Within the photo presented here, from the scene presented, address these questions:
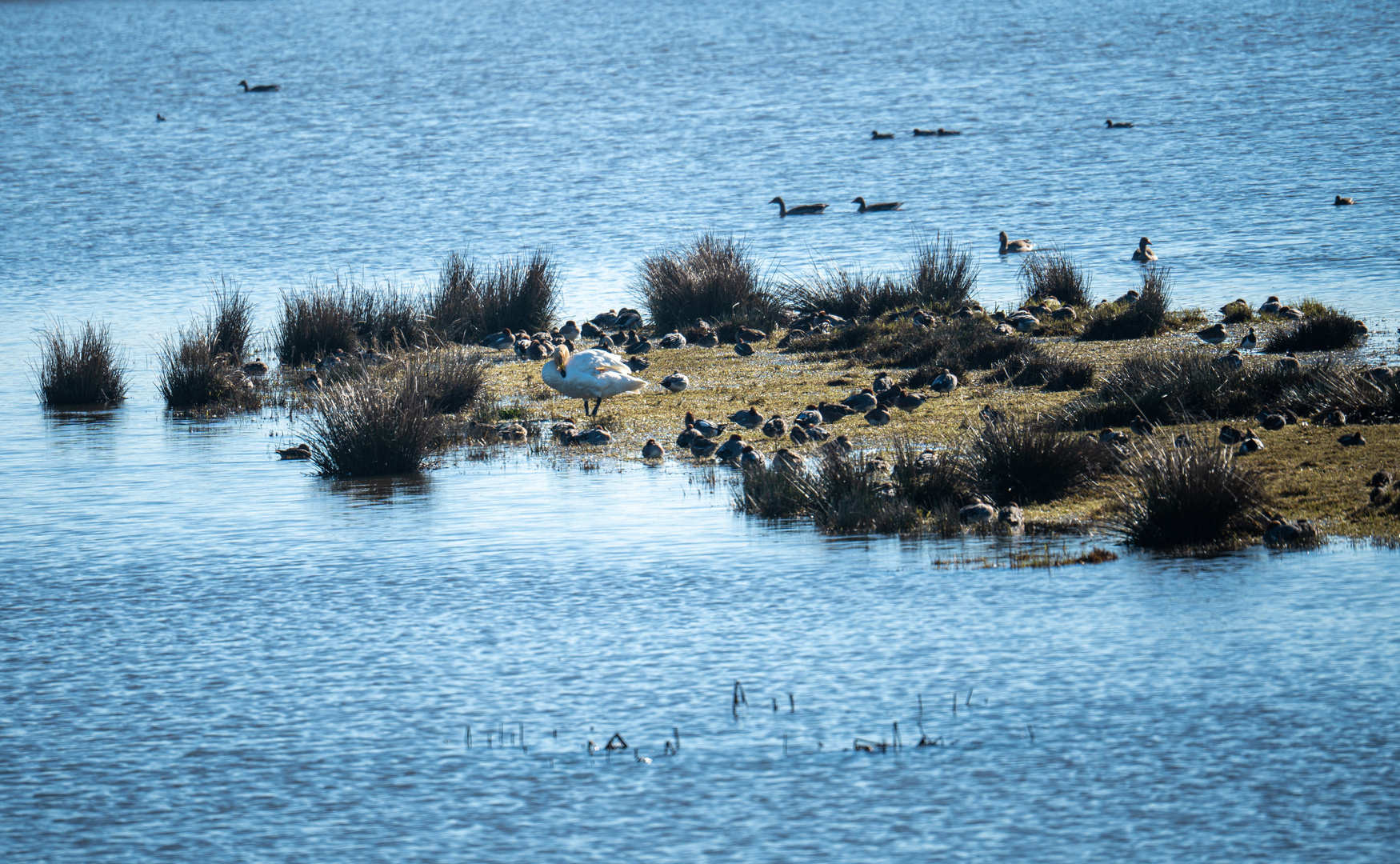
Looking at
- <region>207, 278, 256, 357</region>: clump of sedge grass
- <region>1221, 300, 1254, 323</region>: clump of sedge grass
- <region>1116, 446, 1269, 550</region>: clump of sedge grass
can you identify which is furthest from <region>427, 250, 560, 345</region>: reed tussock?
<region>1116, 446, 1269, 550</region>: clump of sedge grass

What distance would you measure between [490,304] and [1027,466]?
1557 centimetres

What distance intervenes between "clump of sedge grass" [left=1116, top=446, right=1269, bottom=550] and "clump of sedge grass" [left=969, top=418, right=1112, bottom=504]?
1658 millimetres

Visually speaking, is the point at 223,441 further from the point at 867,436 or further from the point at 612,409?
the point at 867,436

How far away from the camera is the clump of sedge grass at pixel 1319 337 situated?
20.0 metres

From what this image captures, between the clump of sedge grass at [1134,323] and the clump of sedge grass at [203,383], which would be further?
Answer: the clump of sedge grass at [1134,323]

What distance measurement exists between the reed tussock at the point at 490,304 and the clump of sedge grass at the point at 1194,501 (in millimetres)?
16728

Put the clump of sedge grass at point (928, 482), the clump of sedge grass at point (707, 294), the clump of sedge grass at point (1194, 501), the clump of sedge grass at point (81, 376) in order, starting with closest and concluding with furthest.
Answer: the clump of sedge grass at point (1194, 501)
the clump of sedge grass at point (928, 482)
the clump of sedge grass at point (81, 376)
the clump of sedge grass at point (707, 294)

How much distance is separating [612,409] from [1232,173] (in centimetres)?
3150

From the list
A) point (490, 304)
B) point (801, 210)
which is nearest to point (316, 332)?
point (490, 304)

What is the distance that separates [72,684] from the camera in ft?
32.0

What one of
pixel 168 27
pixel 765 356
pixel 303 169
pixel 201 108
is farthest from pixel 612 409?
pixel 168 27

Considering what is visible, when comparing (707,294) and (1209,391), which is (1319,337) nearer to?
(1209,391)

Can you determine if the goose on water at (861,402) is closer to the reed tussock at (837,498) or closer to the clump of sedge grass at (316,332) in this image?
the reed tussock at (837,498)

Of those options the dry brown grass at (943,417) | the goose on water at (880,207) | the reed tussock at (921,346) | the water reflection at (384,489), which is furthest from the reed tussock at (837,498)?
the goose on water at (880,207)
